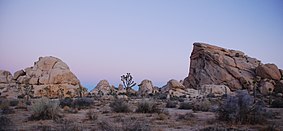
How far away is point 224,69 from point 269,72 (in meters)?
9.36

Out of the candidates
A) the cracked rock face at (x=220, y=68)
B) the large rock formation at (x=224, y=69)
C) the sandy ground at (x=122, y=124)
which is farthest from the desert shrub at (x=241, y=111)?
the cracked rock face at (x=220, y=68)

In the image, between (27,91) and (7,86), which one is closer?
(27,91)

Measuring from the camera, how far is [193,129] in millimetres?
11281

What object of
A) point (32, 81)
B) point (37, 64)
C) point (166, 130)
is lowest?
point (166, 130)

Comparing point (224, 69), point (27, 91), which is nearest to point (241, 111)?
point (27, 91)

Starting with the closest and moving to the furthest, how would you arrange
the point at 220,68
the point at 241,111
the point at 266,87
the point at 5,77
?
the point at 241,111 < the point at 266,87 < the point at 5,77 < the point at 220,68

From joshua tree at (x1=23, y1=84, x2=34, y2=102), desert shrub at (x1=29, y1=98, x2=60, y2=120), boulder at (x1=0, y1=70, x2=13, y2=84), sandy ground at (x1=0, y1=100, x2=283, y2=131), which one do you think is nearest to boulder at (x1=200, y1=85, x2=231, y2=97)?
joshua tree at (x1=23, y1=84, x2=34, y2=102)

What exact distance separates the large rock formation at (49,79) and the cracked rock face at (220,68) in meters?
28.6

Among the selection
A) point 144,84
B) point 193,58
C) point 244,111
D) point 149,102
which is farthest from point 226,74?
point 244,111

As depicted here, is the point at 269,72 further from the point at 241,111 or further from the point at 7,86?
the point at 7,86

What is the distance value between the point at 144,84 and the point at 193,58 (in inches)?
547

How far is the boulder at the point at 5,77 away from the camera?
5675cm

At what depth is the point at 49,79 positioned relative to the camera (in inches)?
2044

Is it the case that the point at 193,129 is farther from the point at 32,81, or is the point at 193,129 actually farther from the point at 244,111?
the point at 32,81
